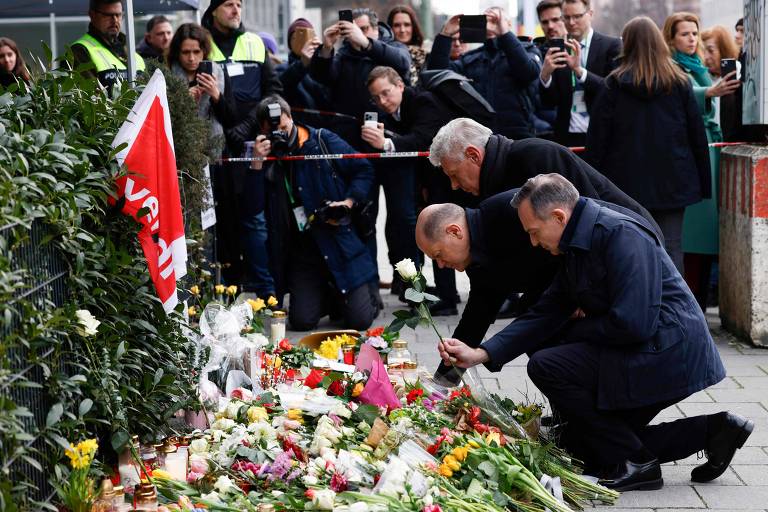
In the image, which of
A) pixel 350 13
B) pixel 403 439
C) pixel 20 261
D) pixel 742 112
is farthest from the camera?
pixel 350 13

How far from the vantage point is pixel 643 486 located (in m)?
4.99

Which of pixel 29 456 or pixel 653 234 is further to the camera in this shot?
pixel 653 234

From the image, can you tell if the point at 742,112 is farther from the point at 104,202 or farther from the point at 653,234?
the point at 104,202

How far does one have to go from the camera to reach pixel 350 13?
917cm

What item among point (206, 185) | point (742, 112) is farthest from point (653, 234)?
point (742, 112)

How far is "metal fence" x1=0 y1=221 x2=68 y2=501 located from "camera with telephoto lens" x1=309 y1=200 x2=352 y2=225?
4.36 meters

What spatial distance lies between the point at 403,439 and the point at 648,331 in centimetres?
107

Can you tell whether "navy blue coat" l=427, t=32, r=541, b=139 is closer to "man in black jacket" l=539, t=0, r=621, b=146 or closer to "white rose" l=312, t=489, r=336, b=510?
"man in black jacket" l=539, t=0, r=621, b=146

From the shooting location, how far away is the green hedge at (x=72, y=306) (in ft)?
11.7

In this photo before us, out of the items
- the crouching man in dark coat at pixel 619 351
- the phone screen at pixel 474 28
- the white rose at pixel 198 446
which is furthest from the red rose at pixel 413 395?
the phone screen at pixel 474 28

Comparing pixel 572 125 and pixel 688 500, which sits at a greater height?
pixel 572 125

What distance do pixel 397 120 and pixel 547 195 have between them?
430 centimetres

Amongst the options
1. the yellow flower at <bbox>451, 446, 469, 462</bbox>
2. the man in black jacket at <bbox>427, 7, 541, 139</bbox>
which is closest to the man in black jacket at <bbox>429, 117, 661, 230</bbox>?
the yellow flower at <bbox>451, 446, 469, 462</bbox>

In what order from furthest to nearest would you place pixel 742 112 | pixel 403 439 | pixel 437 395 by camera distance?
pixel 742 112, pixel 437 395, pixel 403 439
